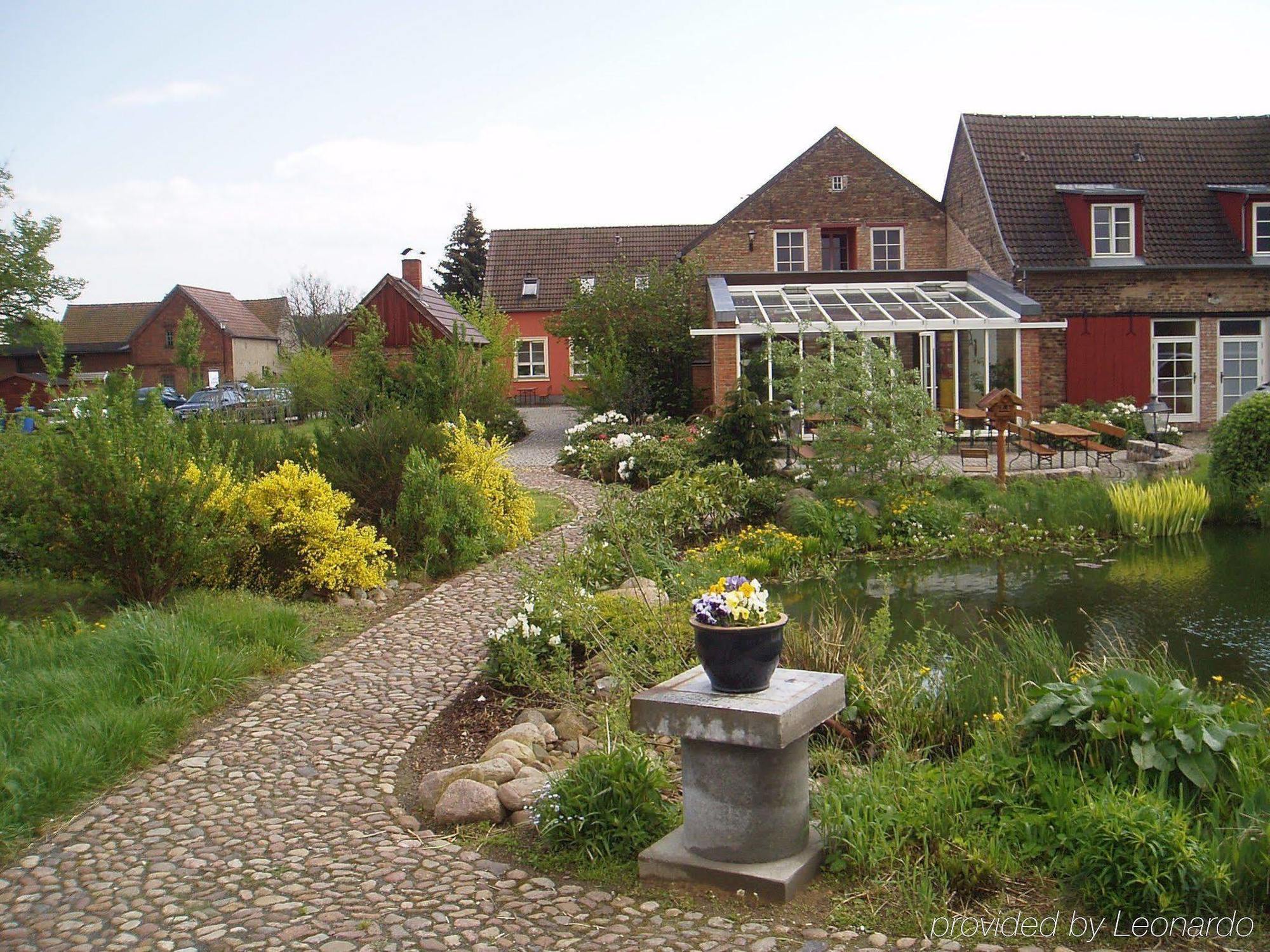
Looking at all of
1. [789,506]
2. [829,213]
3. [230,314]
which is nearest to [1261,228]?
[829,213]

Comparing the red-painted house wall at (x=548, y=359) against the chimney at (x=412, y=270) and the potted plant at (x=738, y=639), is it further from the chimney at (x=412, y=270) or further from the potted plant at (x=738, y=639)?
the potted plant at (x=738, y=639)

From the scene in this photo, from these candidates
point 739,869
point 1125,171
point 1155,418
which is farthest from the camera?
point 1125,171

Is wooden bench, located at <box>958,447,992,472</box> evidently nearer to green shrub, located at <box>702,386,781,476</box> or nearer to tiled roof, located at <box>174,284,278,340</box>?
green shrub, located at <box>702,386,781,476</box>

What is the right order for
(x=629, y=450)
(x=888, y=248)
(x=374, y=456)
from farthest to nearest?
(x=888, y=248), (x=629, y=450), (x=374, y=456)

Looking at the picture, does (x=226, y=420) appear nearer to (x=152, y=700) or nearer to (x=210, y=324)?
(x=152, y=700)

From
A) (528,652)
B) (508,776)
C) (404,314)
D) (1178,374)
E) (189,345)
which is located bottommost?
(508,776)

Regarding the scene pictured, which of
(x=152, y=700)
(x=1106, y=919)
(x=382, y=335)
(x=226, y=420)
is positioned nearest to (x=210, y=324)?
(x=382, y=335)

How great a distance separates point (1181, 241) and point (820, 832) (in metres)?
23.1

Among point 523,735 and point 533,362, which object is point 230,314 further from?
point 523,735

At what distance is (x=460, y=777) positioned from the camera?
16.8 ft

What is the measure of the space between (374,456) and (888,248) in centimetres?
2044

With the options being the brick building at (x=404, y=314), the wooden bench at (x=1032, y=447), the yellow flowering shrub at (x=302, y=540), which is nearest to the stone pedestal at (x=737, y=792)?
the yellow flowering shrub at (x=302, y=540)

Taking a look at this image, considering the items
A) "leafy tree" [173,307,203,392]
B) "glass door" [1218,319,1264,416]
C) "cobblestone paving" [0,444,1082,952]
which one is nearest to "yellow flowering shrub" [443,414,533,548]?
"cobblestone paving" [0,444,1082,952]

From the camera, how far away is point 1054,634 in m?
6.14
